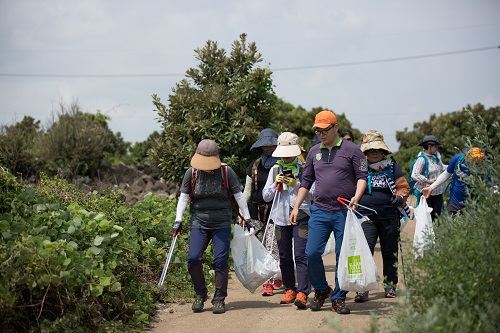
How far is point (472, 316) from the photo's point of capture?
4.88m

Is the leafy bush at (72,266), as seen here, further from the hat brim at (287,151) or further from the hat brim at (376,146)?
the hat brim at (376,146)

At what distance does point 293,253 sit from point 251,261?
0.59 meters

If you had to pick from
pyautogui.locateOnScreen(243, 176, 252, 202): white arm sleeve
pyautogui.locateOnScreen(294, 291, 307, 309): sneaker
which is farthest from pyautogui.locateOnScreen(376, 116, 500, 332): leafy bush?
pyautogui.locateOnScreen(243, 176, 252, 202): white arm sleeve

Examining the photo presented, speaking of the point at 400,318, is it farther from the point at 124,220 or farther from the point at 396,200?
the point at 124,220

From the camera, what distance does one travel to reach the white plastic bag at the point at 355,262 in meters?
7.45

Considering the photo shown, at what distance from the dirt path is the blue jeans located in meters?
0.37

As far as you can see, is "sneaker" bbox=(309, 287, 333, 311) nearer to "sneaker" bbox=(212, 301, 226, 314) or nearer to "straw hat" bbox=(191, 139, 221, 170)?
"sneaker" bbox=(212, 301, 226, 314)

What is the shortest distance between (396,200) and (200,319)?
8.71 feet

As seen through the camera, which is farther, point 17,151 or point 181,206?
point 17,151

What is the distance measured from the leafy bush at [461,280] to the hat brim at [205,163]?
268cm

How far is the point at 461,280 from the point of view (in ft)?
17.6

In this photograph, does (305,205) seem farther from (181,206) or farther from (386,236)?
(181,206)

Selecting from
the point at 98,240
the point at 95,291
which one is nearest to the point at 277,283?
the point at 98,240

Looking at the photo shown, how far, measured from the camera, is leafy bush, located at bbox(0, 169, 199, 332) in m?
6.20
